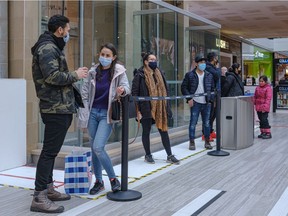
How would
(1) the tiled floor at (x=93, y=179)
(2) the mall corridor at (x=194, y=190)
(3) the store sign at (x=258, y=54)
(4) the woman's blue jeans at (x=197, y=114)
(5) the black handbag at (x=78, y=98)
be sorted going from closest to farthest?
(2) the mall corridor at (x=194, y=190), (5) the black handbag at (x=78, y=98), (1) the tiled floor at (x=93, y=179), (4) the woman's blue jeans at (x=197, y=114), (3) the store sign at (x=258, y=54)

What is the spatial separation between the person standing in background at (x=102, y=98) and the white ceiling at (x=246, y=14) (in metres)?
7.99

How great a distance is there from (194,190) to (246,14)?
1298cm

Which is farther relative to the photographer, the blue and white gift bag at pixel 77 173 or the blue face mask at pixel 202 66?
the blue face mask at pixel 202 66

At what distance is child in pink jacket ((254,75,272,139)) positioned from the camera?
28.9 ft

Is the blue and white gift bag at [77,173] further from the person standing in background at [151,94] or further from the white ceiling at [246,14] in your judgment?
the white ceiling at [246,14]

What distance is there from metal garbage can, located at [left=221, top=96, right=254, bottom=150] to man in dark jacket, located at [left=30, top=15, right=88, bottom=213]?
13.8 ft

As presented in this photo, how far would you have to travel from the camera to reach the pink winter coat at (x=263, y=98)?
8780 millimetres

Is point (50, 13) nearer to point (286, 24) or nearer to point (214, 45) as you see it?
point (214, 45)

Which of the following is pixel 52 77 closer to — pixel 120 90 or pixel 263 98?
pixel 120 90

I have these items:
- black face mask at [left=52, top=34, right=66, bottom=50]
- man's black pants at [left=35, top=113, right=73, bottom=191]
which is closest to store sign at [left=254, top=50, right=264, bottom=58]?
black face mask at [left=52, top=34, right=66, bottom=50]

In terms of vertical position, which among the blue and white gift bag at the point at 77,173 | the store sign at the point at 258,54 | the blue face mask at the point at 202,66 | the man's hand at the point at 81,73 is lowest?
the blue and white gift bag at the point at 77,173

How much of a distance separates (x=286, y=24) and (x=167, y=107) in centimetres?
1417

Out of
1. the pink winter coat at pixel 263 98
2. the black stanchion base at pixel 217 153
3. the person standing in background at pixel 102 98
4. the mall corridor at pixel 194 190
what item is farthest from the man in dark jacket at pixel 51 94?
the pink winter coat at pixel 263 98

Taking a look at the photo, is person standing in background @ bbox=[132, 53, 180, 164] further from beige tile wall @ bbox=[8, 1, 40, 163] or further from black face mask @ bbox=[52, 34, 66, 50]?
black face mask @ bbox=[52, 34, 66, 50]
